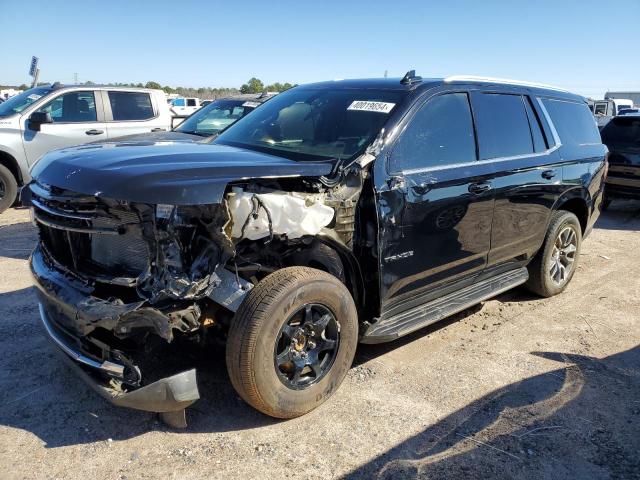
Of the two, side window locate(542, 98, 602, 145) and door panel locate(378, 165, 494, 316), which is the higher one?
side window locate(542, 98, 602, 145)

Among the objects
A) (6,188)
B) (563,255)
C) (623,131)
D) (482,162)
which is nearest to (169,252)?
(482,162)

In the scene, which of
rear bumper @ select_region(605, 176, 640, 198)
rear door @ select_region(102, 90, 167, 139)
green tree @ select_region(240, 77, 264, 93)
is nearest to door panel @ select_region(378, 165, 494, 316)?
rear bumper @ select_region(605, 176, 640, 198)

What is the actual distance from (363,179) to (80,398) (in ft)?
7.26

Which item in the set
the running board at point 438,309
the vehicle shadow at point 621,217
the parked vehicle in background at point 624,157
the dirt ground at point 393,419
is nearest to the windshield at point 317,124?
the running board at point 438,309

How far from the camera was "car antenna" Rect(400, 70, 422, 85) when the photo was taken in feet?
13.0

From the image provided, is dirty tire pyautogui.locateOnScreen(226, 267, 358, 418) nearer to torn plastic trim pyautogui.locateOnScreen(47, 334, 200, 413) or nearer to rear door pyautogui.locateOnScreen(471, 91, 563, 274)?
torn plastic trim pyautogui.locateOnScreen(47, 334, 200, 413)

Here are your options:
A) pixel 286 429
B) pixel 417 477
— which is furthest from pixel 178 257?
pixel 417 477

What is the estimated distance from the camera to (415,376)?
3771 millimetres

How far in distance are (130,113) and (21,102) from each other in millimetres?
1753

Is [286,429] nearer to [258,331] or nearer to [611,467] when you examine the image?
[258,331]

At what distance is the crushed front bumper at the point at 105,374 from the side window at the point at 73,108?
6.84m

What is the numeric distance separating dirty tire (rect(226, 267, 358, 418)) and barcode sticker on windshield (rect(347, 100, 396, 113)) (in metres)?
1.26

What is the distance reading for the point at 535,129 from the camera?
15.7ft

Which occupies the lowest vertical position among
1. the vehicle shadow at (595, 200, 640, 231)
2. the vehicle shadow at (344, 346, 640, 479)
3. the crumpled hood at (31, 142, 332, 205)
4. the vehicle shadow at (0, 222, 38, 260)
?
the vehicle shadow at (595, 200, 640, 231)
